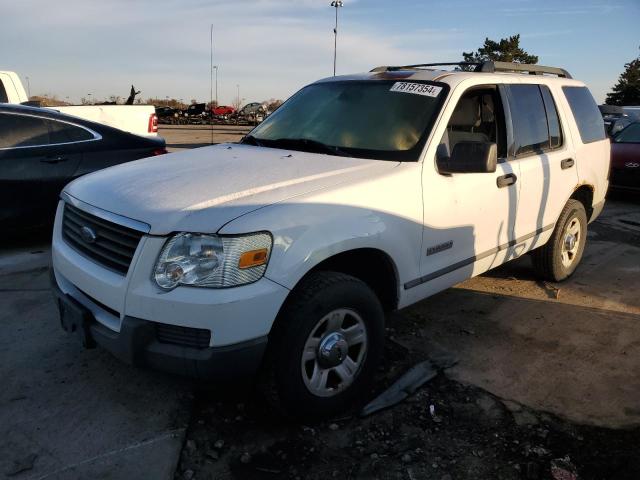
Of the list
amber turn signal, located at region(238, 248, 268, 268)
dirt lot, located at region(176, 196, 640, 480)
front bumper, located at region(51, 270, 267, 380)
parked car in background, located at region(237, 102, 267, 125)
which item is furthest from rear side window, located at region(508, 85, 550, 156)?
parked car in background, located at region(237, 102, 267, 125)

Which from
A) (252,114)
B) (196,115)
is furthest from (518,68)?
(252,114)

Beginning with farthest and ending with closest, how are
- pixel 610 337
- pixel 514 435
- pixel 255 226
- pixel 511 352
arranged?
pixel 610 337, pixel 511 352, pixel 514 435, pixel 255 226

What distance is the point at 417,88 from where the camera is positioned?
3529 mm

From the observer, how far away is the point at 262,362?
2.53m

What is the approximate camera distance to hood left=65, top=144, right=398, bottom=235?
244 cm

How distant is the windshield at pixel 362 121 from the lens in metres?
3.29

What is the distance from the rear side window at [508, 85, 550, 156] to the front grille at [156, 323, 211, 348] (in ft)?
8.71

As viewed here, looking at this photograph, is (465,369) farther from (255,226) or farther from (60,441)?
(60,441)

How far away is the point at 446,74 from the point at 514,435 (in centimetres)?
228

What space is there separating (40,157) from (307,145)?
3.13m

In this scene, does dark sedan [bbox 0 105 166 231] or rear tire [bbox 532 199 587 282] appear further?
dark sedan [bbox 0 105 166 231]

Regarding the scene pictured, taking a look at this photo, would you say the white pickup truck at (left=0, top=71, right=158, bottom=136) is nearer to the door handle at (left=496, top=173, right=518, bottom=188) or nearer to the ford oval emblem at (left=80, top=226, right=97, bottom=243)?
the ford oval emblem at (left=80, top=226, right=97, bottom=243)

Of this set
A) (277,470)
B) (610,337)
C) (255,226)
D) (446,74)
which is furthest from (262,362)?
(610,337)

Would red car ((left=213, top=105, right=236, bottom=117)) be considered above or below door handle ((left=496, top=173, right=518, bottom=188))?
below
